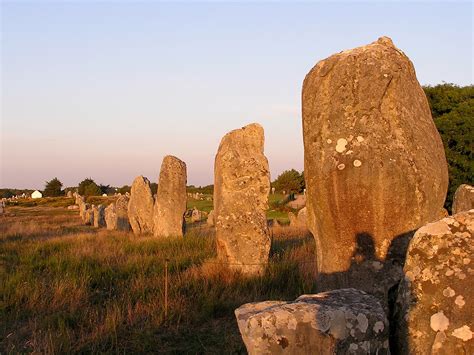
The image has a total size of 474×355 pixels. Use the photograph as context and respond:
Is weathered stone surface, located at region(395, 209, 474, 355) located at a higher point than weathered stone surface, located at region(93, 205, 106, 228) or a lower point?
higher

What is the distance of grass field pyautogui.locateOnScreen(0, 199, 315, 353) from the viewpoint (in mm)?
5789

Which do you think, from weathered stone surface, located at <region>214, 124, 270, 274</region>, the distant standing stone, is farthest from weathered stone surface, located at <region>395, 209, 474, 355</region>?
the distant standing stone

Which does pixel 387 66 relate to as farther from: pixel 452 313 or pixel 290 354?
pixel 290 354

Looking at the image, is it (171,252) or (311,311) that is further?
(171,252)

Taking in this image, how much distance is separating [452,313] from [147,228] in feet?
59.3

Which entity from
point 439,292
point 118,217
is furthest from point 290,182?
point 439,292

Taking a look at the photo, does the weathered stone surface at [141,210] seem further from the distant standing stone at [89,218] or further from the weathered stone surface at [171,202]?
the distant standing stone at [89,218]

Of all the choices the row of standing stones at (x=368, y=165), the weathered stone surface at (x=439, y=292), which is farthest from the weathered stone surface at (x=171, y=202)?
the weathered stone surface at (x=439, y=292)

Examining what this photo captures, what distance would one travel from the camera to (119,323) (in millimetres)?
6238

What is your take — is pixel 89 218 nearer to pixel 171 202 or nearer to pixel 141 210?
pixel 141 210

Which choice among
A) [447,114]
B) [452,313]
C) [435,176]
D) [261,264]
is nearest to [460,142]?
[447,114]

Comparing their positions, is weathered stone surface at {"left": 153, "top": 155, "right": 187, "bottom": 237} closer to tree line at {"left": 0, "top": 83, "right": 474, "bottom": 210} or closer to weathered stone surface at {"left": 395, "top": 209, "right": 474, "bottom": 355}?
tree line at {"left": 0, "top": 83, "right": 474, "bottom": 210}

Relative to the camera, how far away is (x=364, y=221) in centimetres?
534

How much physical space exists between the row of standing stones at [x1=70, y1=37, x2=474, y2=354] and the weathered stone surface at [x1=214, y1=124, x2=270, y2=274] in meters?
0.02
